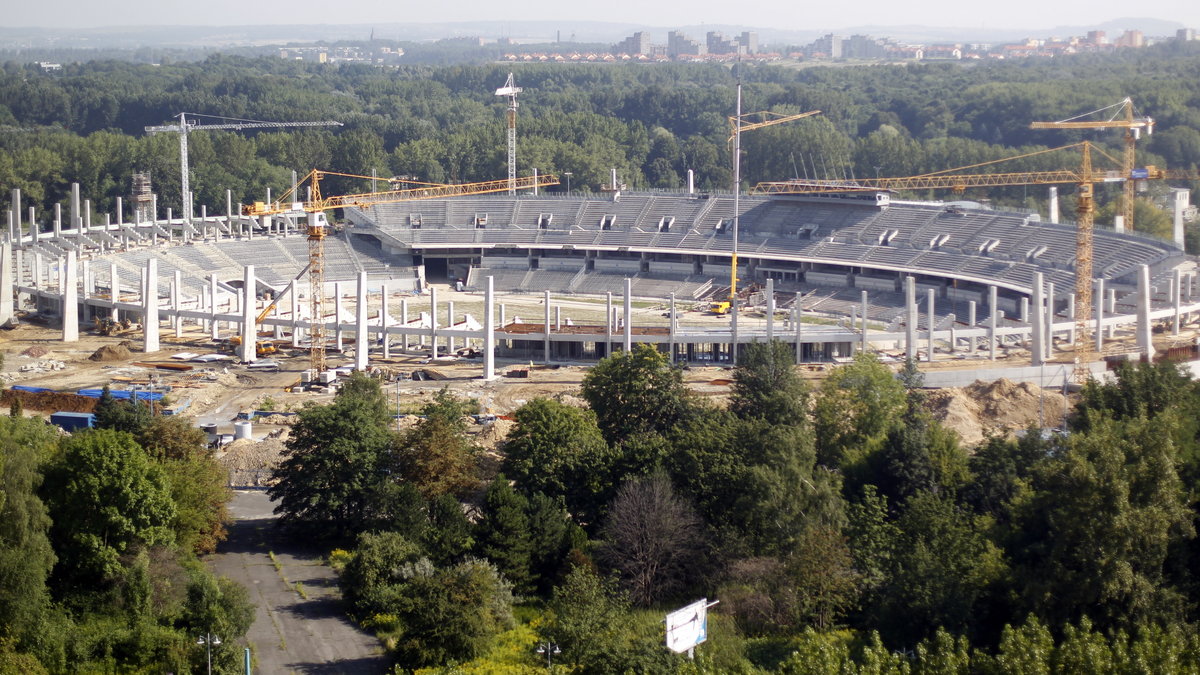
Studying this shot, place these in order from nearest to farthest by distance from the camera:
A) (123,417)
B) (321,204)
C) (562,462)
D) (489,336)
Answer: (562,462)
(123,417)
(489,336)
(321,204)

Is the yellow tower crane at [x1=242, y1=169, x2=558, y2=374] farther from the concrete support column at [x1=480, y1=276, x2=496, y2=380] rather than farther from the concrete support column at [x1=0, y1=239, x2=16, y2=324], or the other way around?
the concrete support column at [x1=0, y1=239, x2=16, y2=324]

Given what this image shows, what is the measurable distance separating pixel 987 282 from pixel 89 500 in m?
37.2

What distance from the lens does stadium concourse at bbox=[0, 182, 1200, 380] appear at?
150ft

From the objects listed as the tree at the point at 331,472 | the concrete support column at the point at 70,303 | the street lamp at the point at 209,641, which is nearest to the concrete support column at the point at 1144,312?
the tree at the point at 331,472

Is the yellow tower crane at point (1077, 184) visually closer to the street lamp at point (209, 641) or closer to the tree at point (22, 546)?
the street lamp at point (209, 641)

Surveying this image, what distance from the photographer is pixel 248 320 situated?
147ft

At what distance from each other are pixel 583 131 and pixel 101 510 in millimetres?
77370

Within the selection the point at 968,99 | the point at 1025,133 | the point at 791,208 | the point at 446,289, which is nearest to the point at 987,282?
the point at 791,208

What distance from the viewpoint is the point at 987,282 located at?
53.7 m

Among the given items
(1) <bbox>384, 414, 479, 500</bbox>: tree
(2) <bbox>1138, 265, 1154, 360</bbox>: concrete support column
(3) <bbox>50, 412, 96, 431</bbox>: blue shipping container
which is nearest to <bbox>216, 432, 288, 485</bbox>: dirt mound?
(1) <bbox>384, 414, 479, 500</bbox>: tree

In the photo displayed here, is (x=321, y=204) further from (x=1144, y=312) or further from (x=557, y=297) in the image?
(x=1144, y=312)

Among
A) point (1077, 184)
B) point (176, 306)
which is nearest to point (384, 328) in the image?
point (176, 306)

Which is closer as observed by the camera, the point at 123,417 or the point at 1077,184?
the point at 123,417

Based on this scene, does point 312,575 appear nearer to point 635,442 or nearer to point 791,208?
point 635,442
